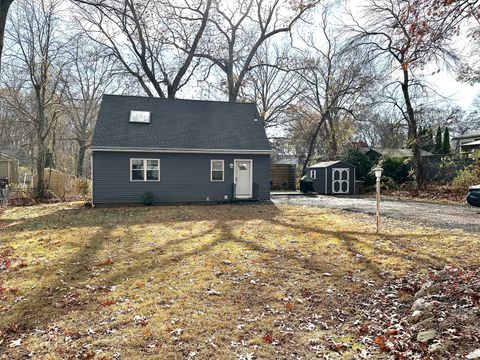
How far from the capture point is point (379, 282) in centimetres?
527

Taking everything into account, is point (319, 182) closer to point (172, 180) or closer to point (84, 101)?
point (172, 180)

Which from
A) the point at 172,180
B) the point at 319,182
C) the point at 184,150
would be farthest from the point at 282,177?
the point at 172,180

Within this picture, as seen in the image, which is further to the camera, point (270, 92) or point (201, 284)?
point (270, 92)

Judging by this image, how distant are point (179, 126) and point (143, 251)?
10.5 metres

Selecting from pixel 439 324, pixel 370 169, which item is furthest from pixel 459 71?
pixel 439 324

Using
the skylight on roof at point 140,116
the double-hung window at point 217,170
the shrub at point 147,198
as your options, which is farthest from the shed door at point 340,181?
the skylight on roof at point 140,116

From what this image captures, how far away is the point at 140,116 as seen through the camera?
16500 millimetres

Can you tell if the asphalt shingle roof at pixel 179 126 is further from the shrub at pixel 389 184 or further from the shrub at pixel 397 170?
the shrub at pixel 397 170

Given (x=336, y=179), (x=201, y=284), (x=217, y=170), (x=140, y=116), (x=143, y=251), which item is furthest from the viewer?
(x=336, y=179)

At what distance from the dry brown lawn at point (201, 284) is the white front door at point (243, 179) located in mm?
6547

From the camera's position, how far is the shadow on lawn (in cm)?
466

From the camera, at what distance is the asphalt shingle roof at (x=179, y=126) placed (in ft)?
50.0

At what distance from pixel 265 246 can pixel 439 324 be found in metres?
4.16

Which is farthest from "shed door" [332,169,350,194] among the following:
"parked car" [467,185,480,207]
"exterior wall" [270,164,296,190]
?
"parked car" [467,185,480,207]
